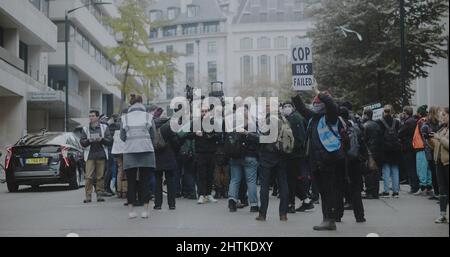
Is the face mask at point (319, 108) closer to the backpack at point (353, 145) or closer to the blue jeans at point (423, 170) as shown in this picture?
the backpack at point (353, 145)

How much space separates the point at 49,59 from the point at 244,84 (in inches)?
1664

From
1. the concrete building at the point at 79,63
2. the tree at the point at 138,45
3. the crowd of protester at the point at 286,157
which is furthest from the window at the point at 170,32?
the crowd of protester at the point at 286,157

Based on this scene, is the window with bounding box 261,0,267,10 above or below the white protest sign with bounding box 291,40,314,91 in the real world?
above

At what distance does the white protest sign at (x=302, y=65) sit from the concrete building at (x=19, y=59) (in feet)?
73.4

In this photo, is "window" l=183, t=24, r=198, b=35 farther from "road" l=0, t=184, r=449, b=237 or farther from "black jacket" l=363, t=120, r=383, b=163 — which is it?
"road" l=0, t=184, r=449, b=237

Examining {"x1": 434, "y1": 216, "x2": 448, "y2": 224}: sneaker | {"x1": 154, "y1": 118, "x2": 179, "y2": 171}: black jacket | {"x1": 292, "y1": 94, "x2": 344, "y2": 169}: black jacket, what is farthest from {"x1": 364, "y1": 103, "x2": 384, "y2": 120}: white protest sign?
{"x1": 292, "y1": 94, "x2": 344, "y2": 169}: black jacket

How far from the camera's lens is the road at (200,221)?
29.2 ft

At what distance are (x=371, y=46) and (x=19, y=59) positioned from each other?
739 inches

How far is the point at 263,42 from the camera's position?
103 m

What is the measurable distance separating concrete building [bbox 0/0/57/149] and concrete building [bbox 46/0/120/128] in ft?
9.95

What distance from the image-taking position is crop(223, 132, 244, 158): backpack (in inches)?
455

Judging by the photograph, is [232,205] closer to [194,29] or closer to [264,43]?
[264,43]
